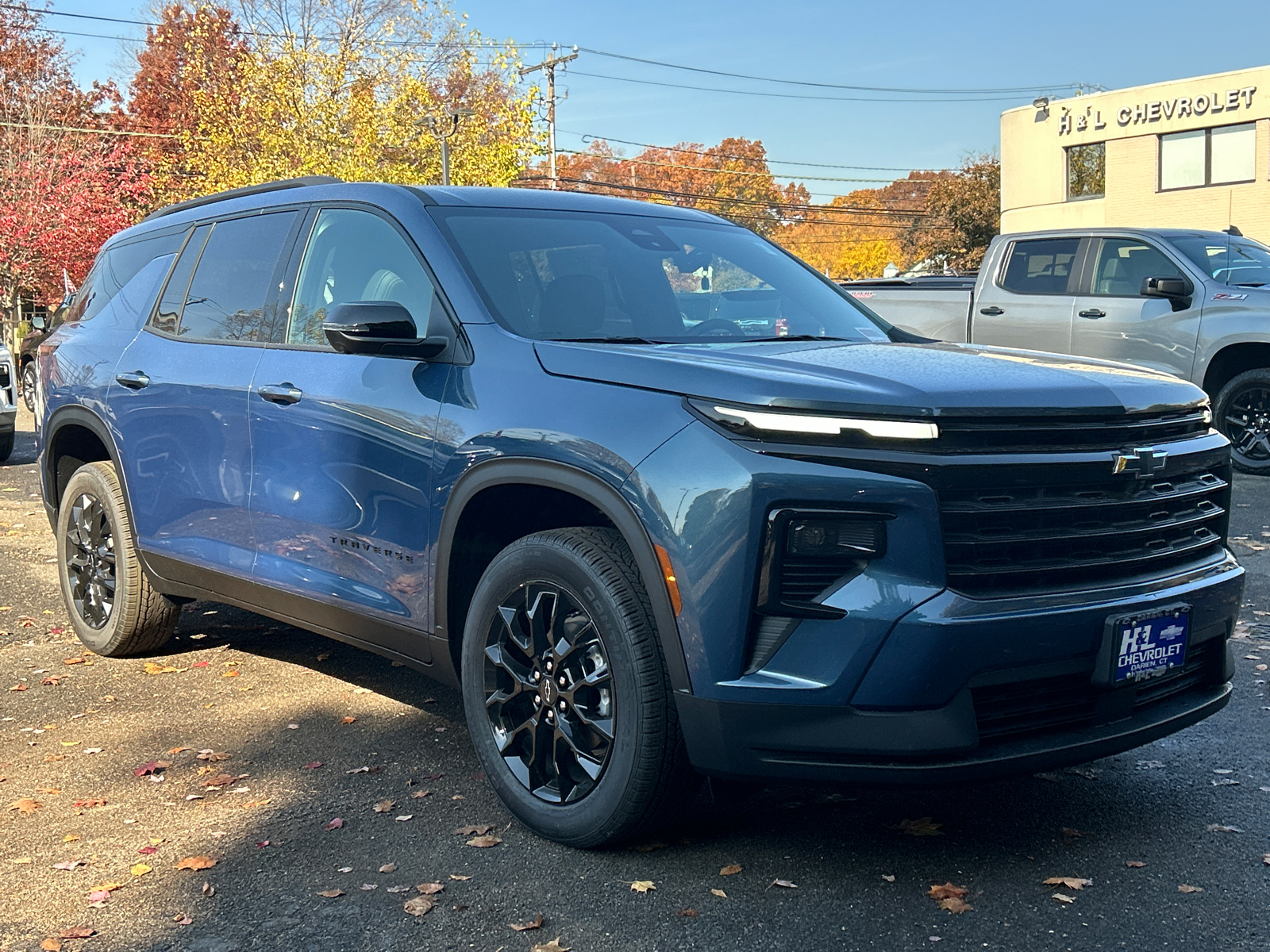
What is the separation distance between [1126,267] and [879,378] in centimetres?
895

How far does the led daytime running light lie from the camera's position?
123 inches

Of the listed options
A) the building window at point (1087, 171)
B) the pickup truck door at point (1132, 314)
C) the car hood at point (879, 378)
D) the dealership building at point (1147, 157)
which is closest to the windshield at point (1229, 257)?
the pickup truck door at point (1132, 314)

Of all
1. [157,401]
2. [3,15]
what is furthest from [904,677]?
[3,15]

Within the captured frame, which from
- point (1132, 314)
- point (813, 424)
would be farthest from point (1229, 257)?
point (813, 424)

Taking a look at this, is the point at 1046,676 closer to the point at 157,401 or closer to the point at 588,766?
the point at 588,766

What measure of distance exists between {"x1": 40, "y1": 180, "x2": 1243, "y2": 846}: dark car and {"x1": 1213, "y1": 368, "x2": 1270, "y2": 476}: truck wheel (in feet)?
23.0

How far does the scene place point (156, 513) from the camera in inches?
214

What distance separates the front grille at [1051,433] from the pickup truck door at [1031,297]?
8117mm

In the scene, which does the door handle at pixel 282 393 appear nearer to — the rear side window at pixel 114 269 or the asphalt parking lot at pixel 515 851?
the asphalt parking lot at pixel 515 851

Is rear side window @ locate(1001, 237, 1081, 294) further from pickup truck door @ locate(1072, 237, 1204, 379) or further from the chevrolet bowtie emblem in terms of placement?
the chevrolet bowtie emblem

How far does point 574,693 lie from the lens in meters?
3.62

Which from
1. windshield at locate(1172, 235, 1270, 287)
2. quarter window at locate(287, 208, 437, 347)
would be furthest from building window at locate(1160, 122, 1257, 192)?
quarter window at locate(287, 208, 437, 347)

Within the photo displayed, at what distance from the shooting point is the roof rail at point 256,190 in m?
4.96

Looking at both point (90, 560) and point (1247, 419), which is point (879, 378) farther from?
point (1247, 419)
